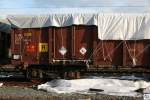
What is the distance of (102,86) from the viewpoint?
17.0 meters

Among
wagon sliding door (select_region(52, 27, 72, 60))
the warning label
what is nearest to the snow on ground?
wagon sliding door (select_region(52, 27, 72, 60))

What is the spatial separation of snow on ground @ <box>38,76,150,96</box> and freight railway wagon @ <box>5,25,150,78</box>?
5.19ft

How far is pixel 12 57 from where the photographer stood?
68.0 feet

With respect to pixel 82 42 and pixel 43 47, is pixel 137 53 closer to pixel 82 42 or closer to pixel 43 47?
pixel 82 42

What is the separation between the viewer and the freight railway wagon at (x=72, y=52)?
19.5 meters

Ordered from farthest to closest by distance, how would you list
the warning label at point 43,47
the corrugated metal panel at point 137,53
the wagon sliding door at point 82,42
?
the warning label at point 43,47, the wagon sliding door at point 82,42, the corrugated metal panel at point 137,53

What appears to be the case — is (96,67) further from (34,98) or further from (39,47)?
(34,98)

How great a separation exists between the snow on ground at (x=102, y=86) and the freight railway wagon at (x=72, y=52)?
158 centimetres

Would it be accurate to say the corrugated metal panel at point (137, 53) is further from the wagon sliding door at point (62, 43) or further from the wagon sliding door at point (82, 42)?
the wagon sliding door at point (62, 43)

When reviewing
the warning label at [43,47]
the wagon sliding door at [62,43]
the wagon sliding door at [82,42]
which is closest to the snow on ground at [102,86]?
the wagon sliding door at [62,43]

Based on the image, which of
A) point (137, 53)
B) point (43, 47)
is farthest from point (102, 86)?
point (43, 47)

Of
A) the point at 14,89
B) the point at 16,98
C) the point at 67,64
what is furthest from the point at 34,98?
the point at 67,64

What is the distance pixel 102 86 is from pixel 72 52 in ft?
11.3

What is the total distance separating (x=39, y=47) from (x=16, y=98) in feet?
23.2
